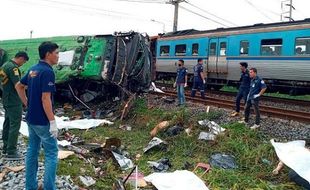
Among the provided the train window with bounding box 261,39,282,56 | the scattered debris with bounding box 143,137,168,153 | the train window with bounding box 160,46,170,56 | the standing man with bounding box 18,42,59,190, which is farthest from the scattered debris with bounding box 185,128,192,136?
the train window with bounding box 160,46,170,56

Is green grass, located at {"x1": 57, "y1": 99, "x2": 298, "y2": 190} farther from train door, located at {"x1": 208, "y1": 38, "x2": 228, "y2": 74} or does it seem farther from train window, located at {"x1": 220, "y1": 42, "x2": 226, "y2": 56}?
train window, located at {"x1": 220, "y1": 42, "x2": 226, "y2": 56}

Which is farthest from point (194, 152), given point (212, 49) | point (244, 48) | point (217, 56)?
point (212, 49)

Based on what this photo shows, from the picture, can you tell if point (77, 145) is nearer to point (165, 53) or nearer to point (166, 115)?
point (166, 115)

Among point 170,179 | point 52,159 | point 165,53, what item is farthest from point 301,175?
point 165,53

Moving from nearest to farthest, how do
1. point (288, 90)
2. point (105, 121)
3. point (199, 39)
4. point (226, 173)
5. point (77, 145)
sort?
point (226, 173), point (77, 145), point (105, 121), point (288, 90), point (199, 39)

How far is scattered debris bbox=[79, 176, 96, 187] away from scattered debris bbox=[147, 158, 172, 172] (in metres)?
1.73

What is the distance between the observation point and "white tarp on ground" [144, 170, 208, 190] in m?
6.06

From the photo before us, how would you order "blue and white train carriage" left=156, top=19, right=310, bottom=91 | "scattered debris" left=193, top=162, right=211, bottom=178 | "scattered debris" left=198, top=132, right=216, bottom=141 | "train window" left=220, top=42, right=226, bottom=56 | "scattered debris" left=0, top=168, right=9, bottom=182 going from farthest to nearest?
"train window" left=220, top=42, right=226, bottom=56 < "blue and white train carriage" left=156, top=19, right=310, bottom=91 < "scattered debris" left=198, top=132, right=216, bottom=141 < "scattered debris" left=193, top=162, right=211, bottom=178 < "scattered debris" left=0, top=168, right=9, bottom=182

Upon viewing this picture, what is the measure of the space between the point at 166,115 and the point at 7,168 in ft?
19.2

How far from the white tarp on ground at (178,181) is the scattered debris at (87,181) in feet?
3.01

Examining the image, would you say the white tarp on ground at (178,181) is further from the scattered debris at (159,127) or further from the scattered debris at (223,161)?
the scattered debris at (159,127)

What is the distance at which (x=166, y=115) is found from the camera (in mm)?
11258

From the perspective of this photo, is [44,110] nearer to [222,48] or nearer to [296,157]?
[296,157]

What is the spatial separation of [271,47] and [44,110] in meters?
12.6
